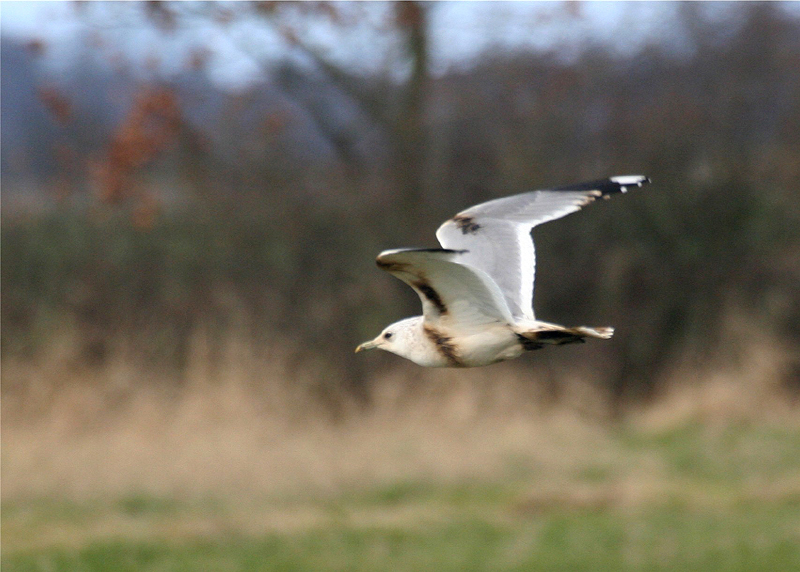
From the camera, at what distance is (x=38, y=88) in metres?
11.1

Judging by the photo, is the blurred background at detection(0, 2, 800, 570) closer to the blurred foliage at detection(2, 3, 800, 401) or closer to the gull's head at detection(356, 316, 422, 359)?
the blurred foliage at detection(2, 3, 800, 401)

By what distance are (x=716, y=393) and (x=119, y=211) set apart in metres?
6.33

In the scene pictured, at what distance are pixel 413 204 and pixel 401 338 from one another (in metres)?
8.23

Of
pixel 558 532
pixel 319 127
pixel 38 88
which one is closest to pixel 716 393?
pixel 558 532

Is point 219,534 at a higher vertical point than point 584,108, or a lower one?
lower

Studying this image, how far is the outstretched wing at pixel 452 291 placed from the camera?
252cm

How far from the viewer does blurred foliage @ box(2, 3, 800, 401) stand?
425 inches

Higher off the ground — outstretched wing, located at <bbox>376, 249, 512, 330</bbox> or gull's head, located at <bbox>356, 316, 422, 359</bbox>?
outstretched wing, located at <bbox>376, 249, 512, 330</bbox>

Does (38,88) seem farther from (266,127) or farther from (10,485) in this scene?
(10,485)

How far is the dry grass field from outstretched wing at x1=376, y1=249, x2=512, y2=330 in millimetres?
4771

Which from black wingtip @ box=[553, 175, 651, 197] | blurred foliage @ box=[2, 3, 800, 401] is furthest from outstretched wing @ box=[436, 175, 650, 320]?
blurred foliage @ box=[2, 3, 800, 401]

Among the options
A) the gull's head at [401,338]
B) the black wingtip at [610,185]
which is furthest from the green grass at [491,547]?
the gull's head at [401,338]

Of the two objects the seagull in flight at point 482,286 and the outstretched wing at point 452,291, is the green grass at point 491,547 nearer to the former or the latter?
the seagull in flight at point 482,286

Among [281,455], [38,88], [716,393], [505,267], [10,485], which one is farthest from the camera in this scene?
[38,88]
